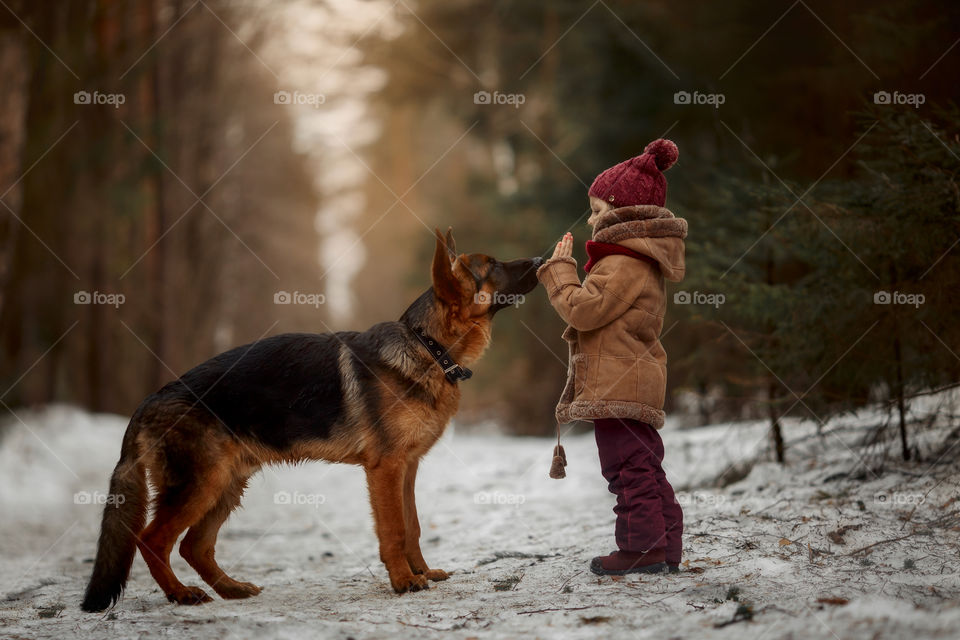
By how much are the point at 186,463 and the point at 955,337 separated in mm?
6000

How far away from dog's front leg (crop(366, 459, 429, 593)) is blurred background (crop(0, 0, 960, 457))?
3.89 m

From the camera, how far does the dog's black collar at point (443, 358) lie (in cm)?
551

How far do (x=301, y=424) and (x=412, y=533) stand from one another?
111 cm

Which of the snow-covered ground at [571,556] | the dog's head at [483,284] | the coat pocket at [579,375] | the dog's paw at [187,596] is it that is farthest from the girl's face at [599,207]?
the dog's paw at [187,596]

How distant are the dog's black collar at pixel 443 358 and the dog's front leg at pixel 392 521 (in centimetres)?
70

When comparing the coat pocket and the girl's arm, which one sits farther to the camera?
the coat pocket

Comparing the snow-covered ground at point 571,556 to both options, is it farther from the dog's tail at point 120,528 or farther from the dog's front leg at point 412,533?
the dog's front leg at point 412,533

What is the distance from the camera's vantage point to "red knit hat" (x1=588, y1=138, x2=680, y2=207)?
5.13 metres

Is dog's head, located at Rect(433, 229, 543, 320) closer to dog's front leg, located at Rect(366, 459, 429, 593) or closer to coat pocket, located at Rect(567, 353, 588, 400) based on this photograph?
coat pocket, located at Rect(567, 353, 588, 400)

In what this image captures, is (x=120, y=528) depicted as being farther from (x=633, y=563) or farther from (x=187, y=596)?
(x=633, y=563)

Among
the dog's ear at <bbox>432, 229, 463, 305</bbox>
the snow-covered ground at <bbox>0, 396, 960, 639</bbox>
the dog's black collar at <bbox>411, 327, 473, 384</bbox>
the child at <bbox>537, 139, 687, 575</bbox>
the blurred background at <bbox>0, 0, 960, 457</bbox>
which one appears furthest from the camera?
the blurred background at <bbox>0, 0, 960, 457</bbox>

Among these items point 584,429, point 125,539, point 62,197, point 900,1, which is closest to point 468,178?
point 584,429

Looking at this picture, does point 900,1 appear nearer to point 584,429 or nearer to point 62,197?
point 584,429

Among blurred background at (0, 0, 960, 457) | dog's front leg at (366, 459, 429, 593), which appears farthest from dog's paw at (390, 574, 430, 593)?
blurred background at (0, 0, 960, 457)
